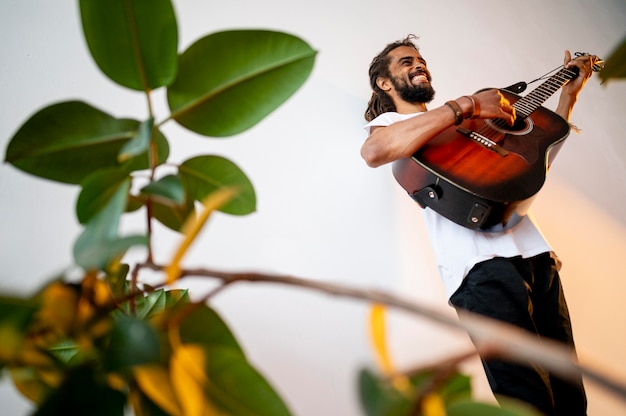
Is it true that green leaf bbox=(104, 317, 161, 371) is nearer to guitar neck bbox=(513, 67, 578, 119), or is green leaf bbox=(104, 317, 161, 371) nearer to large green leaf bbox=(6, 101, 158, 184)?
large green leaf bbox=(6, 101, 158, 184)

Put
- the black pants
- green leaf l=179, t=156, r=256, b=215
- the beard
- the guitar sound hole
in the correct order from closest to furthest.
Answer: green leaf l=179, t=156, r=256, b=215 < the black pants < the guitar sound hole < the beard

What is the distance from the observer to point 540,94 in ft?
5.19

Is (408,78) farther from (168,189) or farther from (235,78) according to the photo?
(168,189)

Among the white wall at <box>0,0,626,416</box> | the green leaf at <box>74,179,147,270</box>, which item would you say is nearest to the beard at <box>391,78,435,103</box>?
the white wall at <box>0,0,626,416</box>

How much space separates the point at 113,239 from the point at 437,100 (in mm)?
1843

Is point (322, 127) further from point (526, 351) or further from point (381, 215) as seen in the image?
point (526, 351)

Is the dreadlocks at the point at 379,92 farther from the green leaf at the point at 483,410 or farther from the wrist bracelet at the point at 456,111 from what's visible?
the green leaf at the point at 483,410

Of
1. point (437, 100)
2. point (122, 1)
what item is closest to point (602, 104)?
point (437, 100)

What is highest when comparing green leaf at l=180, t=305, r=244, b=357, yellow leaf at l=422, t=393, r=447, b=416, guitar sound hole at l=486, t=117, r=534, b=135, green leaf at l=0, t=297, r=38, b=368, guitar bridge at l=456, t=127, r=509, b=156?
yellow leaf at l=422, t=393, r=447, b=416

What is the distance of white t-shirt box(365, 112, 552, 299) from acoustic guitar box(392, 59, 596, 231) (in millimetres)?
42

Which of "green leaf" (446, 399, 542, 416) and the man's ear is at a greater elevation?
"green leaf" (446, 399, 542, 416)

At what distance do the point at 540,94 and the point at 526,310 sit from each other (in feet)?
2.56

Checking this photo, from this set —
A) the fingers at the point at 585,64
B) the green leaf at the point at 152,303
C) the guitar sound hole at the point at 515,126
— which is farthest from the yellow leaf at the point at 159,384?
the fingers at the point at 585,64

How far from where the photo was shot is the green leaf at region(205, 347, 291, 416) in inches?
11.4
